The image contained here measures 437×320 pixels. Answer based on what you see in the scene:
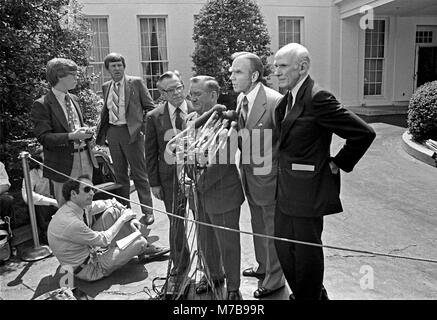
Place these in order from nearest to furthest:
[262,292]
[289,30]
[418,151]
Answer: [262,292], [418,151], [289,30]

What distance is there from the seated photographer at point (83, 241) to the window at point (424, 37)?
15.1 m

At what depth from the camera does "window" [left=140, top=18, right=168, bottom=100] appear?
43.5 feet

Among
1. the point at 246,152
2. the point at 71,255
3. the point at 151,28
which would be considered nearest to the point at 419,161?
the point at 246,152

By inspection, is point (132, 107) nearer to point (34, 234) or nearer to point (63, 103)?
point (63, 103)

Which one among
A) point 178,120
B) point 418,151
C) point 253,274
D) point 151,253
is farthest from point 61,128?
point 418,151

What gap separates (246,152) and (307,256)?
2.92ft

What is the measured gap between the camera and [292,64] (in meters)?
2.54

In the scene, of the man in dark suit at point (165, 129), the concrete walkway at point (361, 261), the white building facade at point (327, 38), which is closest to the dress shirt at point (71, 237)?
the concrete walkway at point (361, 261)

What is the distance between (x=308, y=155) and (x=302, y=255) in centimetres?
70

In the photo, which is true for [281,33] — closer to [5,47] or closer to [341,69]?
[341,69]

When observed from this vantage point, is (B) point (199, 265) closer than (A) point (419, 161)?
Yes

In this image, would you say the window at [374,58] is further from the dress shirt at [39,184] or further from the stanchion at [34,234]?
the stanchion at [34,234]

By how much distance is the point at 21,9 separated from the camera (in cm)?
528

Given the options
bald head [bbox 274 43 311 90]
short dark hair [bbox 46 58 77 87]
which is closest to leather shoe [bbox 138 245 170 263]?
short dark hair [bbox 46 58 77 87]
